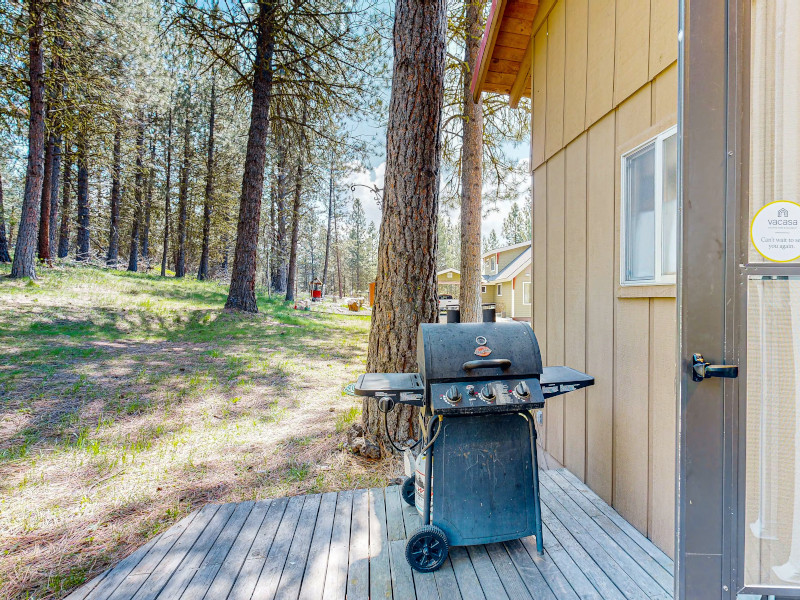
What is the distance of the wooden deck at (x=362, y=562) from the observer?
1634 millimetres

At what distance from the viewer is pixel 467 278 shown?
268 inches

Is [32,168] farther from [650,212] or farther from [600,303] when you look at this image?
[650,212]

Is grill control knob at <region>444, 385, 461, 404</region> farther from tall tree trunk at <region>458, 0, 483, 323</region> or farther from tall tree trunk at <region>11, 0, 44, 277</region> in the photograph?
tall tree trunk at <region>11, 0, 44, 277</region>

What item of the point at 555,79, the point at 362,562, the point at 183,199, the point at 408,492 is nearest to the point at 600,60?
the point at 555,79

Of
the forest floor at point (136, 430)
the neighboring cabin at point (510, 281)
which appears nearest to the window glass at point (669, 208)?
the forest floor at point (136, 430)

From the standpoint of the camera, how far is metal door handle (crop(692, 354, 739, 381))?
113 cm

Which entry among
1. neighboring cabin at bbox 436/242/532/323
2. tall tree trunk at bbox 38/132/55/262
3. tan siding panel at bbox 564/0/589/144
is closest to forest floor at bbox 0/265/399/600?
tan siding panel at bbox 564/0/589/144

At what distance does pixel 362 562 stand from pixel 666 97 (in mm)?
2584

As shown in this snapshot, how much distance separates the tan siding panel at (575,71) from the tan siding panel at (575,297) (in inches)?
4.7

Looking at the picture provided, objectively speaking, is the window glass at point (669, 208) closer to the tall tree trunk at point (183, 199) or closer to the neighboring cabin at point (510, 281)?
the neighboring cabin at point (510, 281)

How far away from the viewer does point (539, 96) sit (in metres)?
3.41

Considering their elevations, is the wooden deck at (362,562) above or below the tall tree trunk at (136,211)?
below

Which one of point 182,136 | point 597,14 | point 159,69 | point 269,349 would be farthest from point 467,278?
point 182,136

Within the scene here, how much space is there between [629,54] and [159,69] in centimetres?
1128
